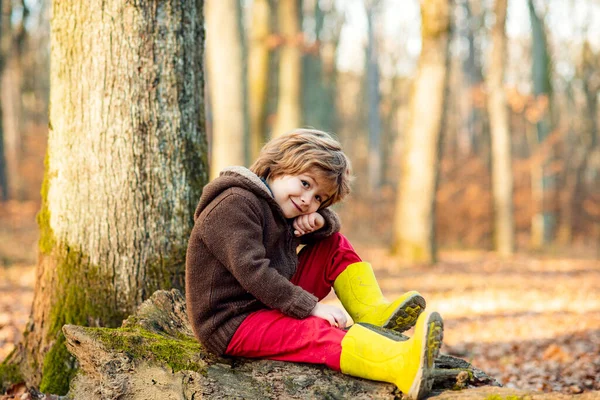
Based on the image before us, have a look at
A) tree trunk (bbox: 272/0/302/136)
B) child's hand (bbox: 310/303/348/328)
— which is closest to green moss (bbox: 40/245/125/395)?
child's hand (bbox: 310/303/348/328)

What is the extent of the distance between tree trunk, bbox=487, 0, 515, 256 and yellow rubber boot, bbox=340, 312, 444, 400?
493 inches

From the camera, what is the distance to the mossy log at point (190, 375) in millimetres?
2756

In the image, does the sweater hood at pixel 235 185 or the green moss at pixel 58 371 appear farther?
the green moss at pixel 58 371

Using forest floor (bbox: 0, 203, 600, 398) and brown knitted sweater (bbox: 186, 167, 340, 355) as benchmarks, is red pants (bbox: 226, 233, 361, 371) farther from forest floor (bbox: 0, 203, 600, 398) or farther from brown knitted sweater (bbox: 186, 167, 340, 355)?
forest floor (bbox: 0, 203, 600, 398)

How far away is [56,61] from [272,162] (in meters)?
1.58

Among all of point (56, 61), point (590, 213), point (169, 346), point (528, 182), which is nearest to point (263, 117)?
point (56, 61)

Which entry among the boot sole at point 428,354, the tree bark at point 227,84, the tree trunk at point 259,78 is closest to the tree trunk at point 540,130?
the tree trunk at point 259,78

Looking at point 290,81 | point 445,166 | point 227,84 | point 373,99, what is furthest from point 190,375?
point 373,99

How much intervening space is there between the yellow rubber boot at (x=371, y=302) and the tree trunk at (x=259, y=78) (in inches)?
372

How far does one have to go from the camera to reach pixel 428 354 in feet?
8.20

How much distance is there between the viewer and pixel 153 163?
3.63 m

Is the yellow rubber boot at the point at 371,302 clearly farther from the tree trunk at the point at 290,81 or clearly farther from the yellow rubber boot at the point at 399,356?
the tree trunk at the point at 290,81

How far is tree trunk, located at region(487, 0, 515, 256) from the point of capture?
47.2 ft

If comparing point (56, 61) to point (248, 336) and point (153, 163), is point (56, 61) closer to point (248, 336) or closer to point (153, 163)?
point (153, 163)
